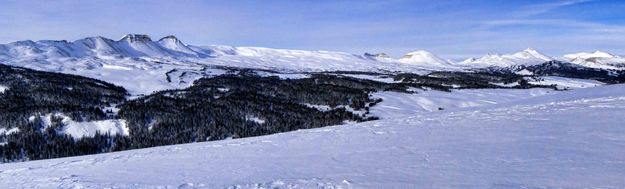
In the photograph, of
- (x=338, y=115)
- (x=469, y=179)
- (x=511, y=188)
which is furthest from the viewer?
(x=338, y=115)

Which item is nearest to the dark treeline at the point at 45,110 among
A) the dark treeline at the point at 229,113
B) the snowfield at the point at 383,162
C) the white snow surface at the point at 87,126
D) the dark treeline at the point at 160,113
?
the dark treeline at the point at 160,113

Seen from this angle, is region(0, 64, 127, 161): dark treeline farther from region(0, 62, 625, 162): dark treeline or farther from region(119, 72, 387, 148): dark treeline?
region(119, 72, 387, 148): dark treeline


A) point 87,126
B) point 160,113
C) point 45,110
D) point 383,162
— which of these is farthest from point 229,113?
point 383,162

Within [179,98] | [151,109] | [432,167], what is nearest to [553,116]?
[432,167]

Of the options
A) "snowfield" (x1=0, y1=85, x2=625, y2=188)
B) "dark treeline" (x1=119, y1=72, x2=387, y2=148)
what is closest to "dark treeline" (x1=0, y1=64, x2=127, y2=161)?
"dark treeline" (x1=119, y1=72, x2=387, y2=148)

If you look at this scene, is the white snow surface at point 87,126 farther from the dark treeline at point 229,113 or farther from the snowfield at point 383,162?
the snowfield at point 383,162

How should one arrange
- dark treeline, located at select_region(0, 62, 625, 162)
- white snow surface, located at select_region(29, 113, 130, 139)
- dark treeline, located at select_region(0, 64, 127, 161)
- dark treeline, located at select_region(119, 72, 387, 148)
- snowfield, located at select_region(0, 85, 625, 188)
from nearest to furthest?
snowfield, located at select_region(0, 85, 625, 188) → dark treeline, located at select_region(0, 64, 127, 161) → dark treeline, located at select_region(0, 62, 625, 162) → dark treeline, located at select_region(119, 72, 387, 148) → white snow surface, located at select_region(29, 113, 130, 139)

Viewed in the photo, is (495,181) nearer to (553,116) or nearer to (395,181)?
(395,181)

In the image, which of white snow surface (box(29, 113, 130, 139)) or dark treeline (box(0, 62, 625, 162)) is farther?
white snow surface (box(29, 113, 130, 139))

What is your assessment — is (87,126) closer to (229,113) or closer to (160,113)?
(160,113)
